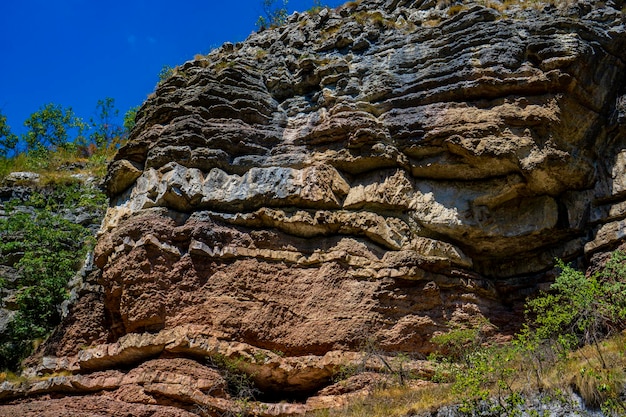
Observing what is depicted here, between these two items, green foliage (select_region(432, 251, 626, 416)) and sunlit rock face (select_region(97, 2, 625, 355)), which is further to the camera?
sunlit rock face (select_region(97, 2, 625, 355))

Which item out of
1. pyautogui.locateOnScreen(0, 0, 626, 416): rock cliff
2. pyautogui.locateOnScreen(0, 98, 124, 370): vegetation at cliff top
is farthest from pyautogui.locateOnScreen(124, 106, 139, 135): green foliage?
pyautogui.locateOnScreen(0, 0, 626, 416): rock cliff

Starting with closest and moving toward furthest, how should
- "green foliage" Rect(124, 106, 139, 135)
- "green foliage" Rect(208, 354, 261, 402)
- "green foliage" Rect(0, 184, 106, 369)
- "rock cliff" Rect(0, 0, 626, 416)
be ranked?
1. "green foliage" Rect(208, 354, 261, 402)
2. "rock cliff" Rect(0, 0, 626, 416)
3. "green foliage" Rect(0, 184, 106, 369)
4. "green foliage" Rect(124, 106, 139, 135)

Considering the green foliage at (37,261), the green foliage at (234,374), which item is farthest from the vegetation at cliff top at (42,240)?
the green foliage at (234,374)

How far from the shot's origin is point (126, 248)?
14.5 meters

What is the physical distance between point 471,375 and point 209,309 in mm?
5916

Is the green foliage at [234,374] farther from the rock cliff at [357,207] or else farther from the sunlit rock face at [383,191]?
the sunlit rock face at [383,191]

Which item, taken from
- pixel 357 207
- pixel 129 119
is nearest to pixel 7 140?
pixel 129 119

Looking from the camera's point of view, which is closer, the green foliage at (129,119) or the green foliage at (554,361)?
the green foliage at (554,361)

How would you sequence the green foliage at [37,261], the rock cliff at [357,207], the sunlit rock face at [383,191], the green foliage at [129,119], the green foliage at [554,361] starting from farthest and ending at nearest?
1. the green foliage at [129,119]
2. the green foliage at [37,261]
3. the sunlit rock face at [383,191]
4. the rock cliff at [357,207]
5. the green foliage at [554,361]

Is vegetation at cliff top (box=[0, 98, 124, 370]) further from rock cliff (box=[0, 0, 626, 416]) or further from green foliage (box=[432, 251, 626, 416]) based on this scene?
green foliage (box=[432, 251, 626, 416])

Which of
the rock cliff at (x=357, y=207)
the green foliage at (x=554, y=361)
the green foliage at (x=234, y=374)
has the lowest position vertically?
the green foliage at (x=554, y=361)

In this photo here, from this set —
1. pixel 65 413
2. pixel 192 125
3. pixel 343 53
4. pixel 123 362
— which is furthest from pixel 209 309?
pixel 343 53

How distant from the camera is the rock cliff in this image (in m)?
13.8

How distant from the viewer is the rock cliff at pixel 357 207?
13773mm
